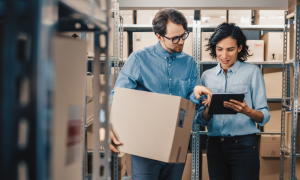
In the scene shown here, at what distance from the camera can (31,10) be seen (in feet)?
0.84

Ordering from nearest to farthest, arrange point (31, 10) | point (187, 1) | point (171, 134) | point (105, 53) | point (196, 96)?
point (31, 10), point (105, 53), point (171, 134), point (196, 96), point (187, 1)

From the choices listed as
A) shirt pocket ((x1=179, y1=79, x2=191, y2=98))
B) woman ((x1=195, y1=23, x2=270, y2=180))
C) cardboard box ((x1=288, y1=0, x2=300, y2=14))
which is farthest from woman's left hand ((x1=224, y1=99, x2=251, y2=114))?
cardboard box ((x1=288, y1=0, x2=300, y2=14))

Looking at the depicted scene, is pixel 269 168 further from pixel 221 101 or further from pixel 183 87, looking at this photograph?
pixel 183 87

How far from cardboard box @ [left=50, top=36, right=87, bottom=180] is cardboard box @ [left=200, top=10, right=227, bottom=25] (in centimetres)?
266

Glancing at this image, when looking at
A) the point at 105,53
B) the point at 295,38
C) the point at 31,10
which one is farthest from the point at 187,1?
the point at 31,10

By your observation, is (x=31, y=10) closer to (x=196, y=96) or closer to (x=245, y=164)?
(x=196, y=96)

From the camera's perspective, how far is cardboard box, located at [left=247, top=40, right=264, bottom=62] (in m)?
2.79

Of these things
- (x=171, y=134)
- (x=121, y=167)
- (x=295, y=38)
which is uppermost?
(x=295, y=38)

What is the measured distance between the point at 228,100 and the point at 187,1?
6.04 ft

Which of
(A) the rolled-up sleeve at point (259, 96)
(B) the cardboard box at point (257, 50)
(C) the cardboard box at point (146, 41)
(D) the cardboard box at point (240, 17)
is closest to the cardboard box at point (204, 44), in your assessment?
(C) the cardboard box at point (146, 41)

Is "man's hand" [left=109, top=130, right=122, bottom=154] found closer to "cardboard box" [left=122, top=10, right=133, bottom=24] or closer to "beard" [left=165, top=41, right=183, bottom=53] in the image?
"beard" [left=165, top=41, right=183, bottom=53]

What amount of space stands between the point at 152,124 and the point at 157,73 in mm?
364

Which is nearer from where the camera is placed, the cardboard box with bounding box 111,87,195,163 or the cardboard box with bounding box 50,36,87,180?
the cardboard box with bounding box 50,36,87,180

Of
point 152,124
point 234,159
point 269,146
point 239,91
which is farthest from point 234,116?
point 269,146
